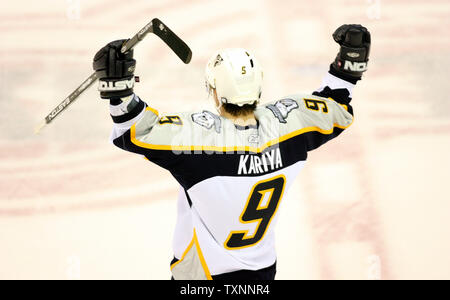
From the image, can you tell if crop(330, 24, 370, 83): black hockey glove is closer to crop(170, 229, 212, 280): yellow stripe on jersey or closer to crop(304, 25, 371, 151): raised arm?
crop(304, 25, 371, 151): raised arm

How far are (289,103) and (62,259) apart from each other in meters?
2.15

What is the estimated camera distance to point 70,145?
15.0ft

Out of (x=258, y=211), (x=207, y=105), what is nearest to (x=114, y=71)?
(x=258, y=211)

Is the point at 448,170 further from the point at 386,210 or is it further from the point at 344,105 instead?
the point at 344,105

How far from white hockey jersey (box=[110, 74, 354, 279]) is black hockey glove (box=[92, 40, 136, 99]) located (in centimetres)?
5

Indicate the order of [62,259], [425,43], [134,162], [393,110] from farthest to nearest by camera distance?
1. [425,43]
2. [393,110]
3. [134,162]
4. [62,259]

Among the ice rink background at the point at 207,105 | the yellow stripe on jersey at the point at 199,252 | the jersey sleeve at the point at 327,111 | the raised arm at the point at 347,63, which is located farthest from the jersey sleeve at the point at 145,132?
the ice rink background at the point at 207,105

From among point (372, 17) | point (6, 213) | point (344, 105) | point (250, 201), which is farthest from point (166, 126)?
point (372, 17)

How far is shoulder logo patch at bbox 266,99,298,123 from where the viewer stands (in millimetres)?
2502

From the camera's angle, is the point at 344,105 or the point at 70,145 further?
the point at 70,145

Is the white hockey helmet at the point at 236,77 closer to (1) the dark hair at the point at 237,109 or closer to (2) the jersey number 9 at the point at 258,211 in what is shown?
(1) the dark hair at the point at 237,109

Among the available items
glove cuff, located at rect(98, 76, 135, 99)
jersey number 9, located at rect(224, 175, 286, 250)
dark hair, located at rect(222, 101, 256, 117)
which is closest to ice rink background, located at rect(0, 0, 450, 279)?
jersey number 9, located at rect(224, 175, 286, 250)

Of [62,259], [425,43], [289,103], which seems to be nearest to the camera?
[289,103]

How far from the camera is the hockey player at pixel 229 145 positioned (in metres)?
2.30
